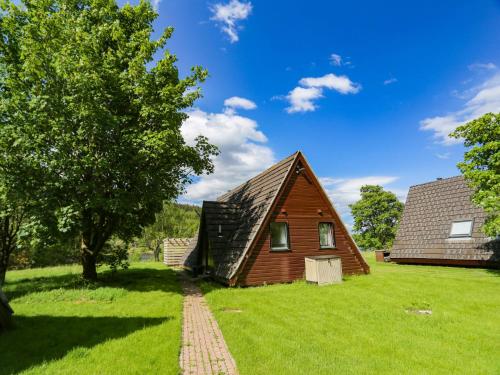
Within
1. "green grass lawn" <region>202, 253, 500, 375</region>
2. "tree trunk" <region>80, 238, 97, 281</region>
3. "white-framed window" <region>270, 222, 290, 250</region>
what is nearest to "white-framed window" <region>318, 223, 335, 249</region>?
"white-framed window" <region>270, 222, 290, 250</region>

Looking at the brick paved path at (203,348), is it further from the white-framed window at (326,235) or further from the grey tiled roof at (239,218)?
the white-framed window at (326,235)

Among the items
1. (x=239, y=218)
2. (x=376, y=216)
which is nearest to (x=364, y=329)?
(x=239, y=218)

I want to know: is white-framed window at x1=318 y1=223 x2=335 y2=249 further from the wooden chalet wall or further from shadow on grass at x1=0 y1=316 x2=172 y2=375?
shadow on grass at x1=0 y1=316 x2=172 y2=375

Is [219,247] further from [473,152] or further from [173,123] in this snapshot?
[473,152]

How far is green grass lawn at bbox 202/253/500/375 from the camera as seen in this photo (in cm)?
585

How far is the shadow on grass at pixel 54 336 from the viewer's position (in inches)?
251

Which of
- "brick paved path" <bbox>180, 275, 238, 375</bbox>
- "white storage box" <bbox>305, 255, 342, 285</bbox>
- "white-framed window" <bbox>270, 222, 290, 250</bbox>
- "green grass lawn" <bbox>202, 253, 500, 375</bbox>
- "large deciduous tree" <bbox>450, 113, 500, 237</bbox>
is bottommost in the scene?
"brick paved path" <bbox>180, 275, 238, 375</bbox>

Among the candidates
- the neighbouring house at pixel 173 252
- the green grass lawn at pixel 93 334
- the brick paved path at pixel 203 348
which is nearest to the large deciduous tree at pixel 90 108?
the green grass lawn at pixel 93 334

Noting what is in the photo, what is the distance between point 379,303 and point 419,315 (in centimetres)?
168

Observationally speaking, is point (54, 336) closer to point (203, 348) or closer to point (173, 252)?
point (203, 348)

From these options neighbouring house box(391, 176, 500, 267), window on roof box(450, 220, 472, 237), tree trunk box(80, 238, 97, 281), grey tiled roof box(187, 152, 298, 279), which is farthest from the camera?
window on roof box(450, 220, 472, 237)

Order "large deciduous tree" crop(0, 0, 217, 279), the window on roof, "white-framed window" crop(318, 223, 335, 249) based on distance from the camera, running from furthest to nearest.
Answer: the window on roof
"white-framed window" crop(318, 223, 335, 249)
"large deciduous tree" crop(0, 0, 217, 279)

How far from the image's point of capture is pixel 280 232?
16.9 m

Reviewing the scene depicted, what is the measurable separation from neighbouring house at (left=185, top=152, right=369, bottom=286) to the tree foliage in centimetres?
2398
